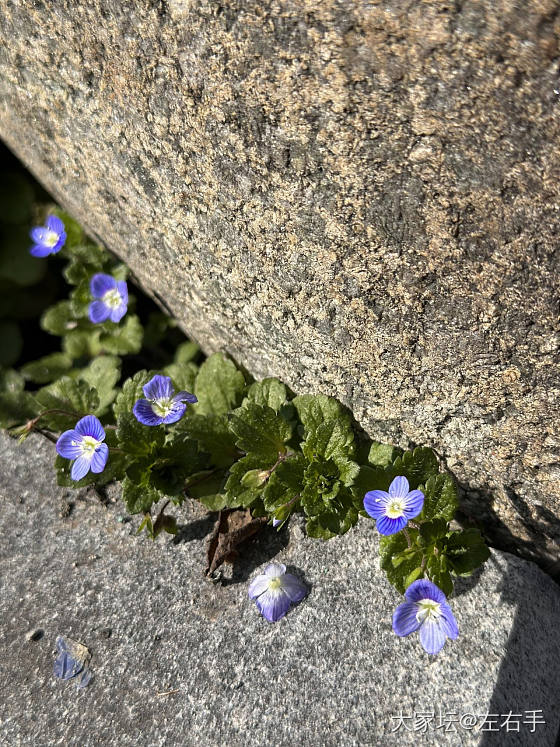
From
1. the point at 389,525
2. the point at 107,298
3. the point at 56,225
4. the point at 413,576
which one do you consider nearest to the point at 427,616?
the point at 413,576

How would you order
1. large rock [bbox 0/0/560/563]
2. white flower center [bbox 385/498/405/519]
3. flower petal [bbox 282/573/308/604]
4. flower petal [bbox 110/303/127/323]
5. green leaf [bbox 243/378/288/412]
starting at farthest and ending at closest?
flower petal [bbox 110/303/127/323] < green leaf [bbox 243/378/288/412] < flower petal [bbox 282/573/308/604] < white flower center [bbox 385/498/405/519] < large rock [bbox 0/0/560/563]

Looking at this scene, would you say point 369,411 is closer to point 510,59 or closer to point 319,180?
point 319,180

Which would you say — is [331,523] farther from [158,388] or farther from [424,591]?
[158,388]

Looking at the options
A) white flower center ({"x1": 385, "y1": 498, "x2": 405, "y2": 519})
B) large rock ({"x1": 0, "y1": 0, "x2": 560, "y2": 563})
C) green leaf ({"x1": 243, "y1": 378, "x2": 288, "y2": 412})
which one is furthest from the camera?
green leaf ({"x1": 243, "y1": 378, "x2": 288, "y2": 412})

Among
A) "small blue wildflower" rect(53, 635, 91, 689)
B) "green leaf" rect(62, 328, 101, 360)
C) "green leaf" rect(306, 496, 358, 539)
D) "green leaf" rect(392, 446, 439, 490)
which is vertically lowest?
"small blue wildflower" rect(53, 635, 91, 689)

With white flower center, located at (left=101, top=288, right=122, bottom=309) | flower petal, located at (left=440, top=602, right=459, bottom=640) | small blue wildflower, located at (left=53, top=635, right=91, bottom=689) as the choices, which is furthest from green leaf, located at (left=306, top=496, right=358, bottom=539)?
white flower center, located at (left=101, top=288, right=122, bottom=309)

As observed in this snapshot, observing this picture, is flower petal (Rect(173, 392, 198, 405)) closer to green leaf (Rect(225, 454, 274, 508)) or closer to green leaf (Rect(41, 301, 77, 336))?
green leaf (Rect(225, 454, 274, 508))

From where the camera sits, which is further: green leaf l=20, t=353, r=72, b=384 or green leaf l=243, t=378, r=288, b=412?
green leaf l=20, t=353, r=72, b=384
